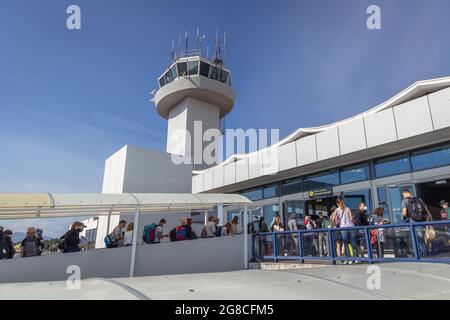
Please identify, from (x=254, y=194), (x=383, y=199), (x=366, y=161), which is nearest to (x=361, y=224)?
(x=383, y=199)

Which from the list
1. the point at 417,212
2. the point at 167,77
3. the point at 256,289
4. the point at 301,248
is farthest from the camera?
the point at 167,77

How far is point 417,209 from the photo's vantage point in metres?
7.60

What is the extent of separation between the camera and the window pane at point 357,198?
12627 millimetres

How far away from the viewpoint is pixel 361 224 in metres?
8.76

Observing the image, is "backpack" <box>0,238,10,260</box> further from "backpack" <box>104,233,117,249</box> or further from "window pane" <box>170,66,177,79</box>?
"window pane" <box>170,66,177,79</box>

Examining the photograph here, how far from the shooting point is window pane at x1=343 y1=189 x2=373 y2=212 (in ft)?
41.4

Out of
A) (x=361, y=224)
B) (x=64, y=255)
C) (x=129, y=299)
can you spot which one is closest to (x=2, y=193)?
(x=64, y=255)

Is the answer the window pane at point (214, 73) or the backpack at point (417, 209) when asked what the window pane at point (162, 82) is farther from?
the backpack at point (417, 209)

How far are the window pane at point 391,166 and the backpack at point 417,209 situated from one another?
4.47 m

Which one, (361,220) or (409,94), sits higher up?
(409,94)

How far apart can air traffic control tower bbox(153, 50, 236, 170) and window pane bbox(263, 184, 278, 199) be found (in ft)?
41.4

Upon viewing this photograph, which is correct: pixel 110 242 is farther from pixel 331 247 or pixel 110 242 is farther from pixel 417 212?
pixel 417 212

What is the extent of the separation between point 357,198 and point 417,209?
556cm

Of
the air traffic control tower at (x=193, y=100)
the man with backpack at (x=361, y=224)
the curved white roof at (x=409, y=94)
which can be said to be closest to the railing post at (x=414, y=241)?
the man with backpack at (x=361, y=224)
